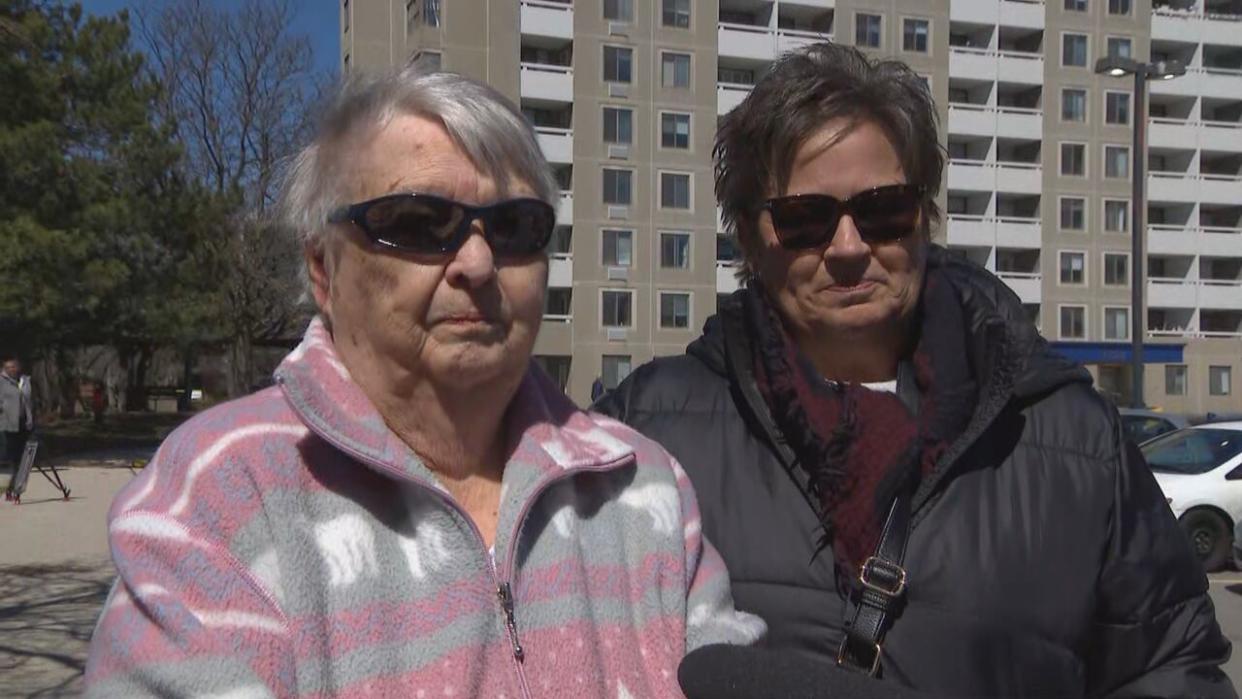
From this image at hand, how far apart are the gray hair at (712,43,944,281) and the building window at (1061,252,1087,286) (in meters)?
49.5

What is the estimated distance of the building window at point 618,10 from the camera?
43.3 m

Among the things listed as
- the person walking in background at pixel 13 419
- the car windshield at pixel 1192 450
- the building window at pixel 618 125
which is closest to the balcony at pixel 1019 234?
the building window at pixel 618 125

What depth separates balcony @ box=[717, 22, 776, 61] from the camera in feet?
146

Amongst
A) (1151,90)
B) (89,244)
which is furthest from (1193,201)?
(89,244)

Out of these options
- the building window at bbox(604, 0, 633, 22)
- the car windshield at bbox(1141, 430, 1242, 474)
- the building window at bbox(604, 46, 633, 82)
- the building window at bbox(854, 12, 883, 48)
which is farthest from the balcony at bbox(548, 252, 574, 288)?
the car windshield at bbox(1141, 430, 1242, 474)

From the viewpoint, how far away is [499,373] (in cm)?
174

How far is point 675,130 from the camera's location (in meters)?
43.4

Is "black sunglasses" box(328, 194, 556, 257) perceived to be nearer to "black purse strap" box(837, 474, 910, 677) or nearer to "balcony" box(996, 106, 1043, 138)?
"black purse strap" box(837, 474, 910, 677)

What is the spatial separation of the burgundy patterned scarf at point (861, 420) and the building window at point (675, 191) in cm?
4107

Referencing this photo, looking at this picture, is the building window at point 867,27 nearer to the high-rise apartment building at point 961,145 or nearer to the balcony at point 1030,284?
the high-rise apartment building at point 961,145

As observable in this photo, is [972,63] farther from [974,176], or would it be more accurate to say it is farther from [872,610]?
[872,610]

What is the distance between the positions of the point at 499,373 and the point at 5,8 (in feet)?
68.7

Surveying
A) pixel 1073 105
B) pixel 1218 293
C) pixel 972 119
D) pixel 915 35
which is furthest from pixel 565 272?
pixel 1218 293

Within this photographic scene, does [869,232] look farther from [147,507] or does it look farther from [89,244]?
[89,244]
